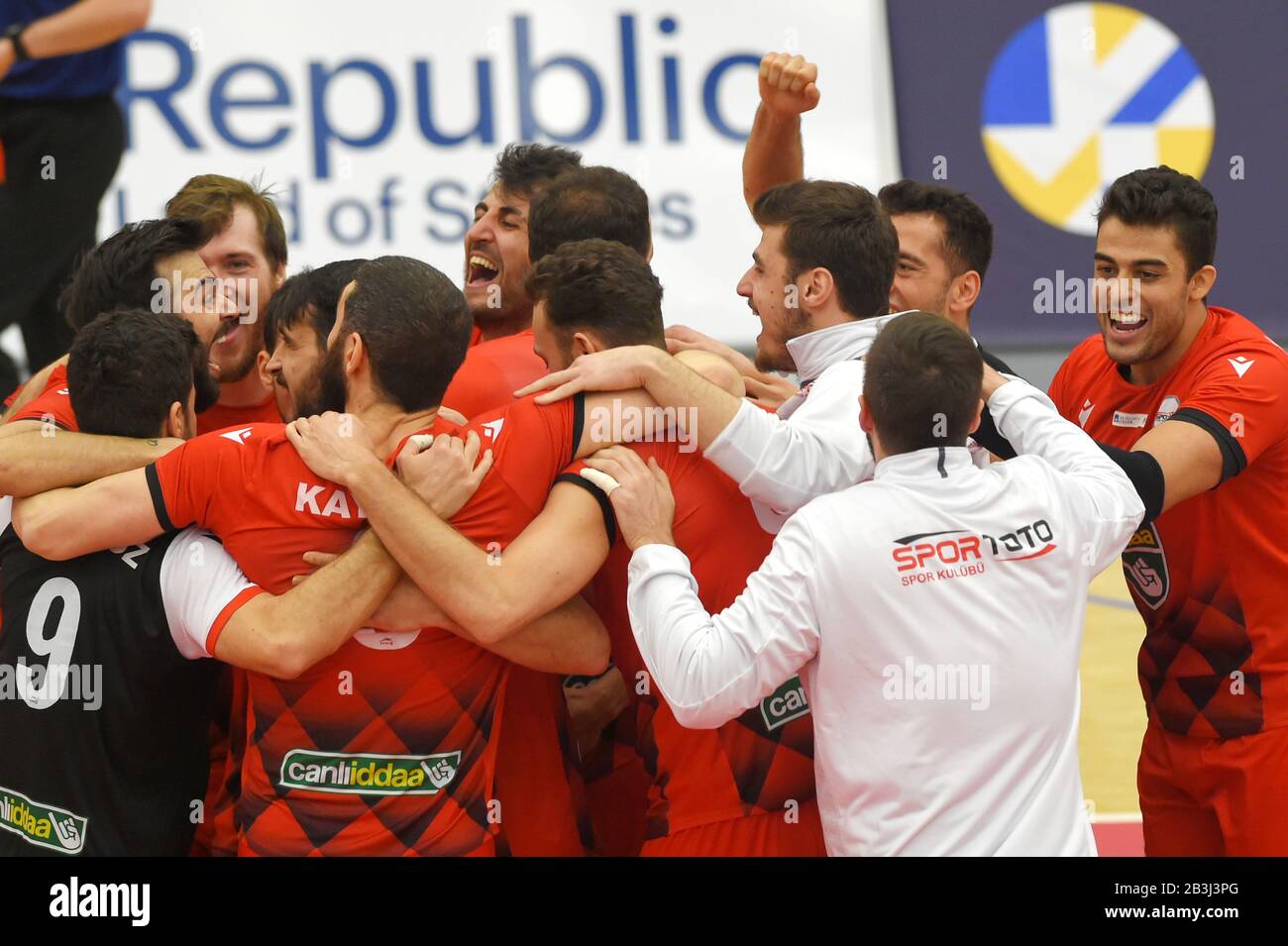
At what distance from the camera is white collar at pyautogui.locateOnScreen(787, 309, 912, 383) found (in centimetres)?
392

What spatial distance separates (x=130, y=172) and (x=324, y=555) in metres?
8.07

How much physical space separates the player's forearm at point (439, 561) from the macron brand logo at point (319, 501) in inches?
4.6

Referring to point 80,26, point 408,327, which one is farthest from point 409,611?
point 80,26

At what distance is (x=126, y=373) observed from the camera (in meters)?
3.67

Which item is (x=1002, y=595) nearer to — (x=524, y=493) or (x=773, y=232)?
(x=524, y=493)

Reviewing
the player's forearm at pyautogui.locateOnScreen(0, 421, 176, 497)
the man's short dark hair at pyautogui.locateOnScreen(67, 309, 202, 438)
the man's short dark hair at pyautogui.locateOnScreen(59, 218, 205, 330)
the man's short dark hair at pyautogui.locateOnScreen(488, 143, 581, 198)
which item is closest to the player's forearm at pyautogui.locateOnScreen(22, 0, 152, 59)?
the man's short dark hair at pyautogui.locateOnScreen(488, 143, 581, 198)

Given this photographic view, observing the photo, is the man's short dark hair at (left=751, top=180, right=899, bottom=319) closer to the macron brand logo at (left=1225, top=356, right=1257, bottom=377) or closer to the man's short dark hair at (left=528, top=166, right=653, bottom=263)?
the man's short dark hair at (left=528, top=166, right=653, bottom=263)

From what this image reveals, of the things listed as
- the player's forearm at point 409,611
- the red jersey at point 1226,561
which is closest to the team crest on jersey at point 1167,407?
the red jersey at point 1226,561

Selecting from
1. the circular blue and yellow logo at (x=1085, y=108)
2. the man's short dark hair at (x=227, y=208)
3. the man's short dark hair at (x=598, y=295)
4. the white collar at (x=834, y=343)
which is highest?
the circular blue and yellow logo at (x=1085, y=108)

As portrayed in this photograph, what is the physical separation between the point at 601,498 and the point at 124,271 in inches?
77.5

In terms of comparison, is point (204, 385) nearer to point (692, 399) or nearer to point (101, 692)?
point (101, 692)

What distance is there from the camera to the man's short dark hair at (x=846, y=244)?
A: 3957 mm

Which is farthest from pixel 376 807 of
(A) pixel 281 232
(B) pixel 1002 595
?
(A) pixel 281 232

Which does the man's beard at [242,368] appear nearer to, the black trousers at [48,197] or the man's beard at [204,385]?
the man's beard at [204,385]
